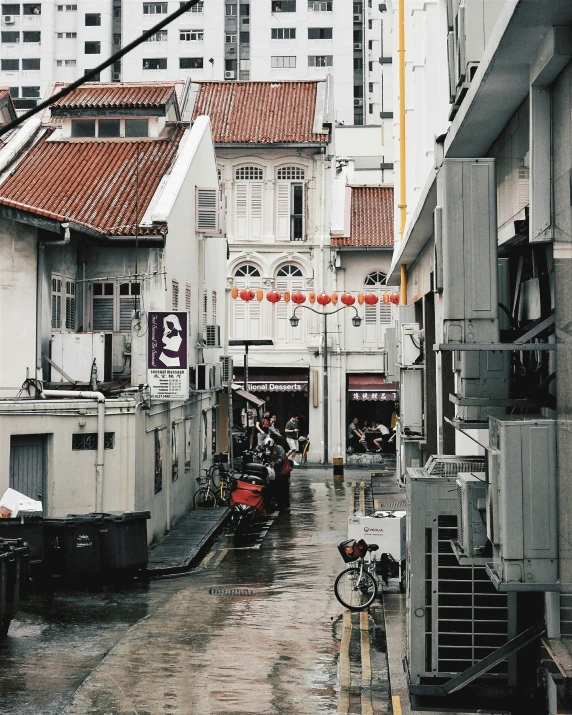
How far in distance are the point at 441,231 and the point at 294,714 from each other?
6438mm

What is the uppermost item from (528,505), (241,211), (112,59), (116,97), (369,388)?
(116,97)

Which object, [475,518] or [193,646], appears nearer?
[475,518]

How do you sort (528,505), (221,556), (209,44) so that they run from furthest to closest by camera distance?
(209,44)
(221,556)
(528,505)

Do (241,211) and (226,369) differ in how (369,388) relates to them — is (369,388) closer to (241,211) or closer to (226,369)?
(241,211)

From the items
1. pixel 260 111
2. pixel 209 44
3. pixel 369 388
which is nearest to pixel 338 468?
pixel 369 388

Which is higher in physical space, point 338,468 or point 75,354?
point 75,354

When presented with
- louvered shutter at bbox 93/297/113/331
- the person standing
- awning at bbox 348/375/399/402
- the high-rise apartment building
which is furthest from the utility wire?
the high-rise apartment building

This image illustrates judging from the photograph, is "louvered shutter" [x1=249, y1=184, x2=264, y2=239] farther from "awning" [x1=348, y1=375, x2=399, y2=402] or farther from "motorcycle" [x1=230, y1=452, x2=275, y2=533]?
"motorcycle" [x1=230, y1=452, x2=275, y2=533]

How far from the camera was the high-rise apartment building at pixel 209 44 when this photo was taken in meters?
79.4

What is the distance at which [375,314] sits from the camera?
43719mm

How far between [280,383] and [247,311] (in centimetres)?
313

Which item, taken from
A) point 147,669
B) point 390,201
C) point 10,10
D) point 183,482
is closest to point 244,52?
point 10,10

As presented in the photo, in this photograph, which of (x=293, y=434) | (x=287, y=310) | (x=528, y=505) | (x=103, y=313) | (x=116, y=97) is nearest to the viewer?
(x=528, y=505)

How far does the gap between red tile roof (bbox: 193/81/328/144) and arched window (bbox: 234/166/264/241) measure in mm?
1338
